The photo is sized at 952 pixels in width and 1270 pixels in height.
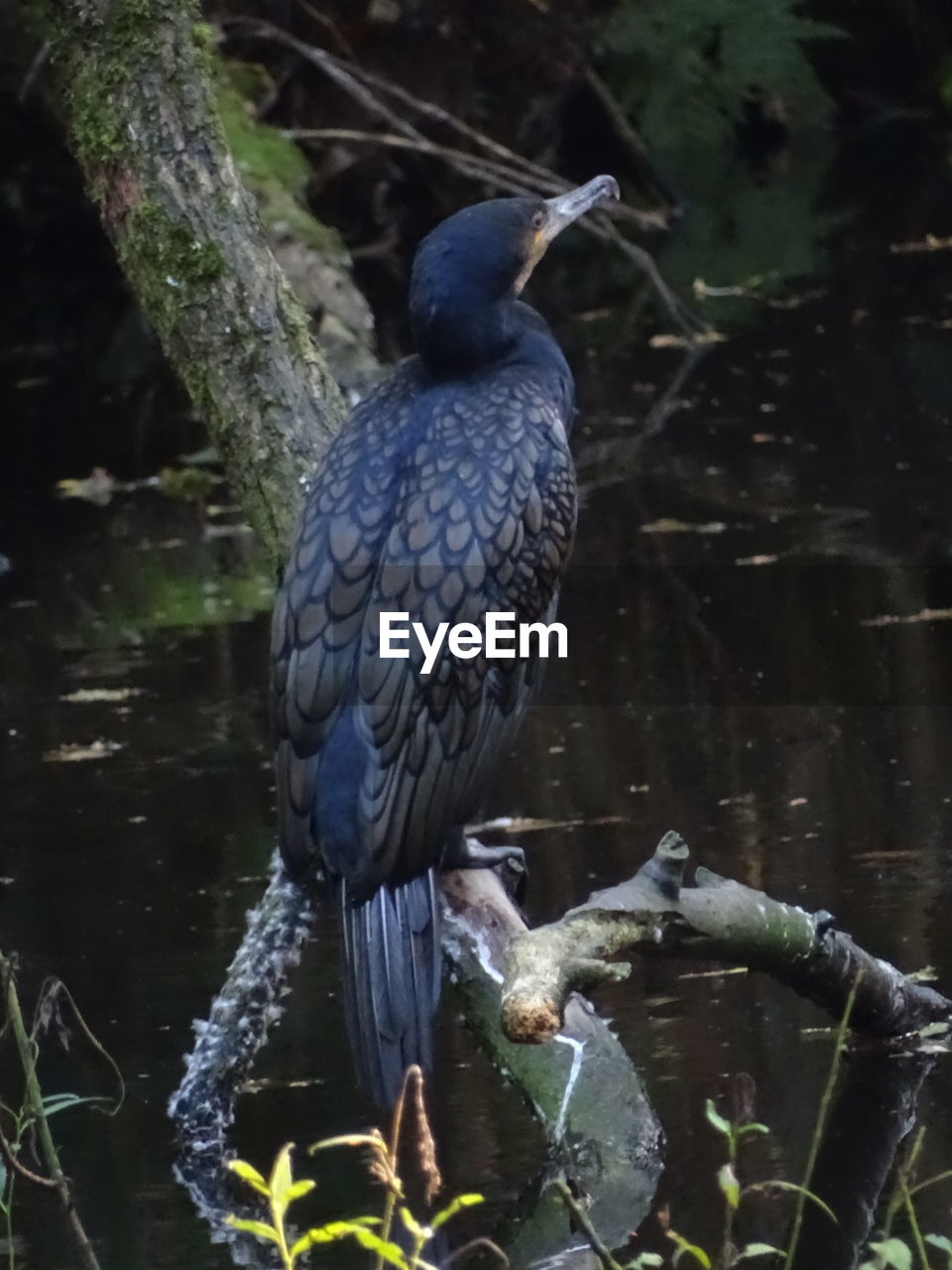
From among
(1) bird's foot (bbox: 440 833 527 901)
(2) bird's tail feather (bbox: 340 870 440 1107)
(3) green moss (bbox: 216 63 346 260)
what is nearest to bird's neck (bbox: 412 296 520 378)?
(1) bird's foot (bbox: 440 833 527 901)

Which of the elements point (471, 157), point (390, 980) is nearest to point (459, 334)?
point (390, 980)

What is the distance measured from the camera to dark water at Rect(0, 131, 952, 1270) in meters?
3.41

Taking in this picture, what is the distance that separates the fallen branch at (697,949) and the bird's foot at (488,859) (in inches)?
14.1

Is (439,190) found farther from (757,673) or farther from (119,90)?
(119,90)

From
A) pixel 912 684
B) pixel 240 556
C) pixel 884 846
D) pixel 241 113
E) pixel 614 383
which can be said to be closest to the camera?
pixel 884 846

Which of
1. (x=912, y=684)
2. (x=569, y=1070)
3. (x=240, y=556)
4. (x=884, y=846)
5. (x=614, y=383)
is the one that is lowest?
(x=569, y=1070)

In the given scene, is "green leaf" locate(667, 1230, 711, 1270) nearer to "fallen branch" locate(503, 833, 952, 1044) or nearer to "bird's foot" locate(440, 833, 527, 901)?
"fallen branch" locate(503, 833, 952, 1044)

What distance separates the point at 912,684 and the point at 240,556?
2.56 meters

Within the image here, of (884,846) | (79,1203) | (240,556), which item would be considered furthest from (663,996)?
(240,556)

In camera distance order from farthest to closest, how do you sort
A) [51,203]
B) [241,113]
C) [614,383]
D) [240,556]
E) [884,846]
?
[51,203]
[241,113]
[614,383]
[240,556]
[884,846]

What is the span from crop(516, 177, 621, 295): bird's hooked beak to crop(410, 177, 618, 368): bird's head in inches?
0.9

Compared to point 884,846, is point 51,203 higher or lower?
higher

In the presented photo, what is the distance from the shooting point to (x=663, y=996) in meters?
3.72

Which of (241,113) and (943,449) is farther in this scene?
(241,113)
